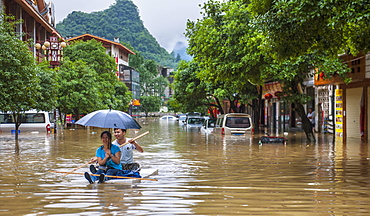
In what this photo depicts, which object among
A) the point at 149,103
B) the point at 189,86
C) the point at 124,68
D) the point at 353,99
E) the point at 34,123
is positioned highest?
the point at 124,68

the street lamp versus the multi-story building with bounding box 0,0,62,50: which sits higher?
the multi-story building with bounding box 0,0,62,50

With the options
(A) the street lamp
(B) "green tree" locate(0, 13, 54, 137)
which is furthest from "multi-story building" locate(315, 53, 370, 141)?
(A) the street lamp

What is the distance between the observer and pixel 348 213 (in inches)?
304

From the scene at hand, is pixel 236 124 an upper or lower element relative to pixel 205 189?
upper

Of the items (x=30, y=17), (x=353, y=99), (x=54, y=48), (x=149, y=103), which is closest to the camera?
(x=353, y=99)

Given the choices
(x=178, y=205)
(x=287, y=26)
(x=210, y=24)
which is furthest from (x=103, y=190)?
(x=210, y=24)

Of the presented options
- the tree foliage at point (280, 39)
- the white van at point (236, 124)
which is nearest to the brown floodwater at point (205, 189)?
the tree foliage at point (280, 39)

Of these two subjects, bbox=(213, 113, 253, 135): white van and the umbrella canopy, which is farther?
bbox=(213, 113, 253, 135): white van

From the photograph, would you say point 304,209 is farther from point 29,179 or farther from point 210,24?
point 210,24

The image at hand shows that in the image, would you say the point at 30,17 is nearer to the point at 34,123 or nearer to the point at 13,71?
the point at 34,123

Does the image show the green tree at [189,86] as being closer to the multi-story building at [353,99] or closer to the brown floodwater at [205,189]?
the multi-story building at [353,99]

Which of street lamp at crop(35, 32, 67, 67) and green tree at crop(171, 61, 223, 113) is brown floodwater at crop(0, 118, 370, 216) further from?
green tree at crop(171, 61, 223, 113)

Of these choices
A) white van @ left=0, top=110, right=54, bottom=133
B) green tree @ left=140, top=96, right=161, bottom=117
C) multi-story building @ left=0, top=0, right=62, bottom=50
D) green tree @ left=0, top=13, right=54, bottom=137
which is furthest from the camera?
green tree @ left=140, top=96, right=161, bottom=117

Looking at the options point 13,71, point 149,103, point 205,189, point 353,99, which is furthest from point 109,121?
point 149,103
